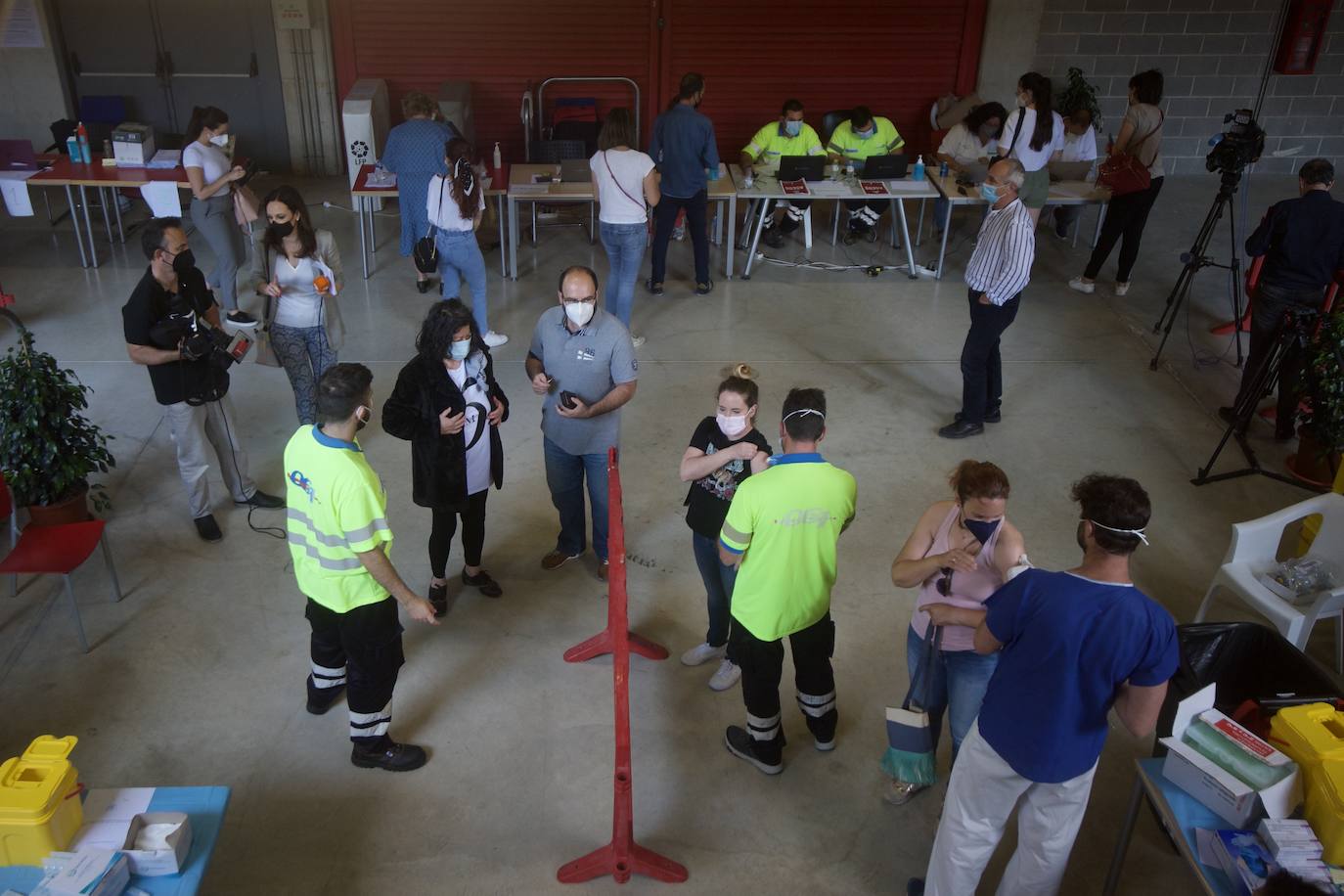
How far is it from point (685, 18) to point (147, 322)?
270 inches

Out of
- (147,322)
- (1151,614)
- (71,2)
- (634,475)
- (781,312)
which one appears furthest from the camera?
(71,2)

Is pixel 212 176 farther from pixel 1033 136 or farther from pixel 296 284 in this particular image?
pixel 1033 136

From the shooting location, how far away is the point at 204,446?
16.9 feet

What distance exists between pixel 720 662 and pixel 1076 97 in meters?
7.61

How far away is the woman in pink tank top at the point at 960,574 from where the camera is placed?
3271 mm

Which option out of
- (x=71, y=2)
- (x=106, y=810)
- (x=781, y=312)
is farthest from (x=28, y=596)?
(x=71, y=2)

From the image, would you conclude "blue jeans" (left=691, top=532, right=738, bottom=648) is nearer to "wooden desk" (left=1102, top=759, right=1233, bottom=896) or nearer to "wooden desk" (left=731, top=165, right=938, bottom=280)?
"wooden desk" (left=1102, top=759, right=1233, bottom=896)

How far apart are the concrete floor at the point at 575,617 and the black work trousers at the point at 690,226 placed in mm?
241

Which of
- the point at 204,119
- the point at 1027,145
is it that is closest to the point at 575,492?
the point at 204,119

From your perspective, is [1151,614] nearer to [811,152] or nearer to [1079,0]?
[811,152]

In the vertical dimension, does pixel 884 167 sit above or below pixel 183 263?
below

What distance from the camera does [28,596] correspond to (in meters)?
4.84

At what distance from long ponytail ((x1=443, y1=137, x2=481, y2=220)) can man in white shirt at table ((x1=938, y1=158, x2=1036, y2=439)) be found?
9.65 ft

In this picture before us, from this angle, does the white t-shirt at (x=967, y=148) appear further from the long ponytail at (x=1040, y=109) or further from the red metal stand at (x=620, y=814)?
the red metal stand at (x=620, y=814)
